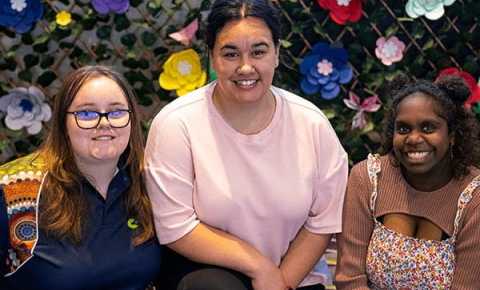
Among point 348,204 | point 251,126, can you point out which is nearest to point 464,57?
point 348,204

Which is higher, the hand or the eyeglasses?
the eyeglasses

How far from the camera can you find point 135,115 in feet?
5.19

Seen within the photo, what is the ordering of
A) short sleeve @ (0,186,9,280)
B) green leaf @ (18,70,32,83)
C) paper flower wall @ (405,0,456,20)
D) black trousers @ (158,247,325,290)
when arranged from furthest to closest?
green leaf @ (18,70,32,83), paper flower wall @ (405,0,456,20), black trousers @ (158,247,325,290), short sleeve @ (0,186,9,280)

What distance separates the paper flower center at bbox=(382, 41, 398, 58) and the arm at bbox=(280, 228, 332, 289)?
899mm

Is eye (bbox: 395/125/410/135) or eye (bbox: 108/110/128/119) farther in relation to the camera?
eye (bbox: 395/125/410/135)

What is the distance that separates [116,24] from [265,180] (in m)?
1.04

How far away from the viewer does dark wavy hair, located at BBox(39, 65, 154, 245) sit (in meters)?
1.47

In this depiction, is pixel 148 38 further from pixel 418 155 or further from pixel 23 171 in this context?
pixel 418 155

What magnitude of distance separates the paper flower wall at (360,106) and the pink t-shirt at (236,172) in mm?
706

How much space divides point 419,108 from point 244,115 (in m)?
0.44

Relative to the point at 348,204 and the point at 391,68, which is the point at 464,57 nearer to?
the point at 391,68

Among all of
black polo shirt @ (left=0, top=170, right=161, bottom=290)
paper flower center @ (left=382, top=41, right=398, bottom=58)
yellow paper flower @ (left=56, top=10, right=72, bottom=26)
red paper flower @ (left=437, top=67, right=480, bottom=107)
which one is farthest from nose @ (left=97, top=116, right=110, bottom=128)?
red paper flower @ (left=437, top=67, right=480, bottom=107)

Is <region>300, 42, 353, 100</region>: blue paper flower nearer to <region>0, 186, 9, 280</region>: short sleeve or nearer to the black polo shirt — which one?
the black polo shirt

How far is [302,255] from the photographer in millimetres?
1693
